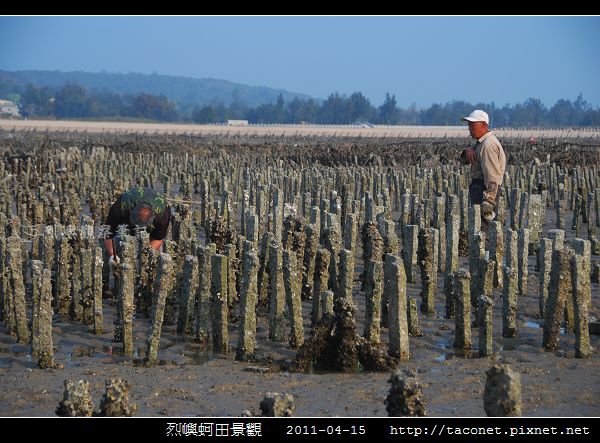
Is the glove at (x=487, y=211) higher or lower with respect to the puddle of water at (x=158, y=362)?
higher

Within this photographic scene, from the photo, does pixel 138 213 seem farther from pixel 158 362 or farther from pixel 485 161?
pixel 485 161

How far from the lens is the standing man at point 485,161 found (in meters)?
10.6

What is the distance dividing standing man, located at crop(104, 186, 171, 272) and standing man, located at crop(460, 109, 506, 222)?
3212mm

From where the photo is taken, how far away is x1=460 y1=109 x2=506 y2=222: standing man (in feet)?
34.7

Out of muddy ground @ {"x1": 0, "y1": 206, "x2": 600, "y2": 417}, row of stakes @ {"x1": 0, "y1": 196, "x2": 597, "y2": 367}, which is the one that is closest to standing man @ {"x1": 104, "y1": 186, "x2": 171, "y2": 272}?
row of stakes @ {"x1": 0, "y1": 196, "x2": 597, "y2": 367}

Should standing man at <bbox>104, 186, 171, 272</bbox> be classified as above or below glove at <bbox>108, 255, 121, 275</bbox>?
above

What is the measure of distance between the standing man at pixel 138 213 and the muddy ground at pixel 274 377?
1250mm

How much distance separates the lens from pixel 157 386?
7074mm

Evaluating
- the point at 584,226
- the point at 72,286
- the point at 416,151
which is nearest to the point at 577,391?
the point at 72,286

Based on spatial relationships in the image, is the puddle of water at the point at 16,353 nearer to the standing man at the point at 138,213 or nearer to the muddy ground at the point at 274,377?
the muddy ground at the point at 274,377

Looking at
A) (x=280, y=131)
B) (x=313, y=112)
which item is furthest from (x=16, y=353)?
(x=313, y=112)

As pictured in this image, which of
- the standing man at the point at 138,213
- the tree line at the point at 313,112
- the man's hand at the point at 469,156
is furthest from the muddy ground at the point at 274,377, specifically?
the tree line at the point at 313,112

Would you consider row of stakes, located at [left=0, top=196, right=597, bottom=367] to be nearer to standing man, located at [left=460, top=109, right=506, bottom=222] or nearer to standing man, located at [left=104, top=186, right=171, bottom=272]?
standing man, located at [left=104, top=186, right=171, bottom=272]

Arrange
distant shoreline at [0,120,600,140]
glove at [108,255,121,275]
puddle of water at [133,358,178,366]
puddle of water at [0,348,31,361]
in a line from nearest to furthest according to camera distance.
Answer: puddle of water at [133,358,178,366] < puddle of water at [0,348,31,361] < glove at [108,255,121,275] < distant shoreline at [0,120,600,140]
